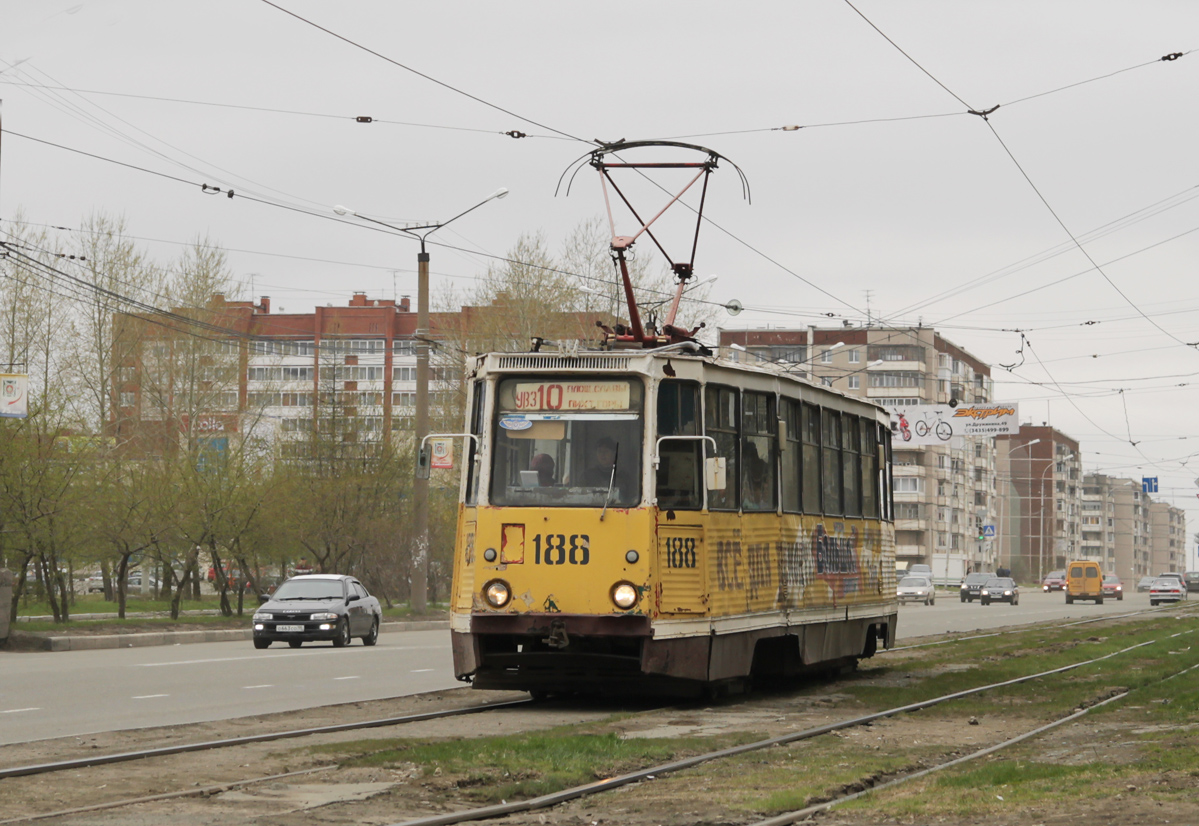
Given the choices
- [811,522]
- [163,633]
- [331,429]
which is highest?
[331,429]

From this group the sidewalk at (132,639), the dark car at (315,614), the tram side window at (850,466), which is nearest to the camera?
the tram side window at (850,466)

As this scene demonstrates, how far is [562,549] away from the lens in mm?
14289

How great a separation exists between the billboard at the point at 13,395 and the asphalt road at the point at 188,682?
3.99 meters

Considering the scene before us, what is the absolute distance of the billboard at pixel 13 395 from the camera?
26719mm

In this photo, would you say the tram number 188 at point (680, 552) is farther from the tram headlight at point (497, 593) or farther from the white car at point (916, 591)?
the white car at point (916, 591)

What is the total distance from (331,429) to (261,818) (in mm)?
40234

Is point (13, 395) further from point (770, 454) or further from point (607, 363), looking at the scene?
point (607, 363)

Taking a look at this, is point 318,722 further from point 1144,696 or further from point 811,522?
point 1144,696

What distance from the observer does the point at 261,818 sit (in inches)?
323

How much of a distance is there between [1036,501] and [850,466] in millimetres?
164943

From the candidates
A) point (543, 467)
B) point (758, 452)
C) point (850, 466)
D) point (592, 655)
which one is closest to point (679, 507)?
point (543, 467)

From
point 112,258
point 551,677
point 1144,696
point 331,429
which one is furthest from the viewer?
point 112,258

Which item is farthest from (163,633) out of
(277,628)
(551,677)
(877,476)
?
(551,677)

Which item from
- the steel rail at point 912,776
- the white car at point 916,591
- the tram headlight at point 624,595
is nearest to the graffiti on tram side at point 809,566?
the tram headlight at point 624,595
